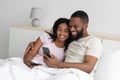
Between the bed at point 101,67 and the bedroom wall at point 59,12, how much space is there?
30 centimetres

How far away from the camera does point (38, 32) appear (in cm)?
270

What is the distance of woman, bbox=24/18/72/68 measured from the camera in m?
2.14

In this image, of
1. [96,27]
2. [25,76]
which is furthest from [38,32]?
[25,76]

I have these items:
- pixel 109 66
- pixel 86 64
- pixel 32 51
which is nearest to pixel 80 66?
pixel 86 64

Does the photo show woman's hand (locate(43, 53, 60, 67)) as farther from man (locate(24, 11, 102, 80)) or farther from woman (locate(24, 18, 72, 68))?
woman (locate(24, 18, 72, 68))

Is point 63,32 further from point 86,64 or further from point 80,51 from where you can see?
point 86,64

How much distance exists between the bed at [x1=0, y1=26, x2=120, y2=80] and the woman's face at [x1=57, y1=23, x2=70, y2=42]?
363 mm

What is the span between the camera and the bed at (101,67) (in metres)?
1.76

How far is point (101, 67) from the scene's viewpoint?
2020 mm

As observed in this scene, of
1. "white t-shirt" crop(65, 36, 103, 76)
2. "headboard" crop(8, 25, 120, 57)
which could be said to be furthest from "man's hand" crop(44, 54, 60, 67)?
"headboard" crop(8, 25, 120, 57)

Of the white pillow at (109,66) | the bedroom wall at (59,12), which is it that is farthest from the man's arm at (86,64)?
the bedroom wall at (59,12)

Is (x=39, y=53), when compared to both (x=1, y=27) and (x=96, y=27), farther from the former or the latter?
(x=1, y=27)

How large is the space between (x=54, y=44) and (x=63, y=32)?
151mm

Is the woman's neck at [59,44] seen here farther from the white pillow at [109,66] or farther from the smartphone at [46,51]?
the white pillow at [109,66]
